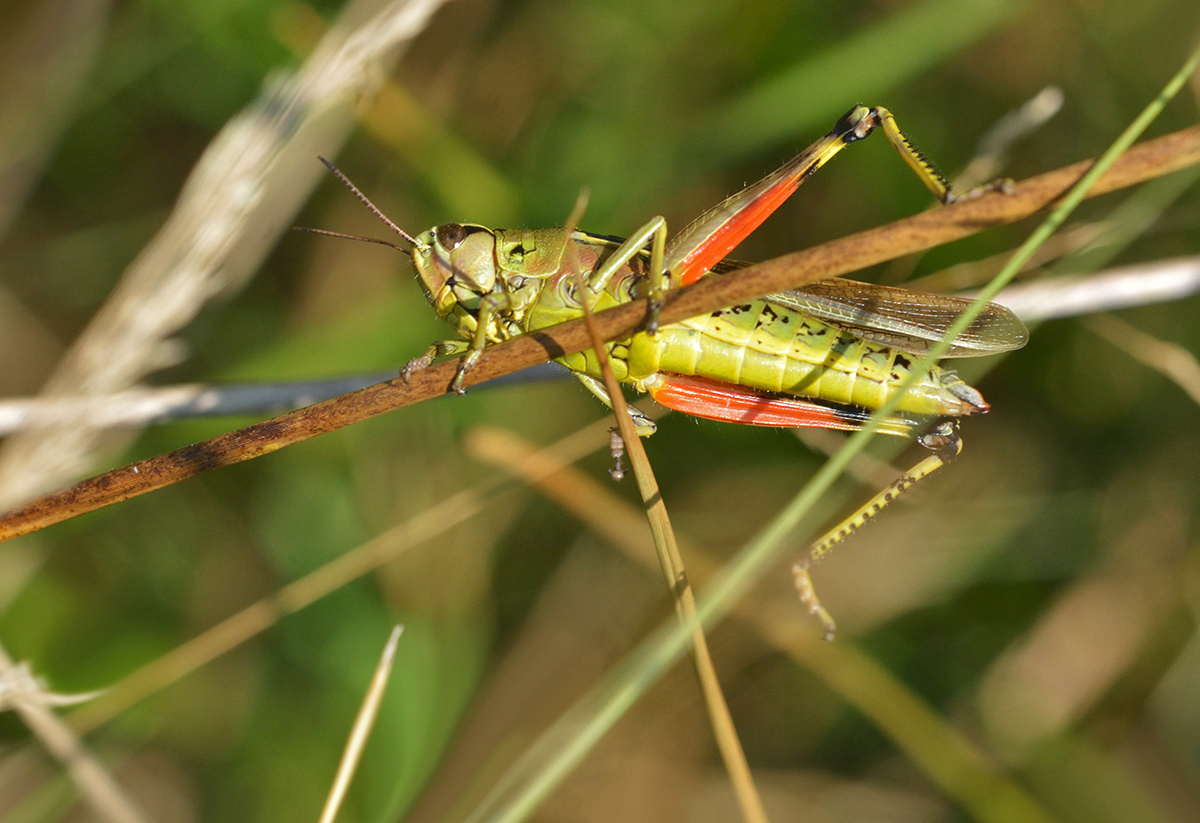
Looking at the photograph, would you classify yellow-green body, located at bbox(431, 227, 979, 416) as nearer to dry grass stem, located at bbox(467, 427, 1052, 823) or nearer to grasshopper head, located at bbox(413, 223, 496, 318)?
grasshopper head, located at bbox(413, 223, 496, 318)

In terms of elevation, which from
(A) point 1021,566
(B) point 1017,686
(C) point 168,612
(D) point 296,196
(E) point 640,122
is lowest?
(B) point 1017,686

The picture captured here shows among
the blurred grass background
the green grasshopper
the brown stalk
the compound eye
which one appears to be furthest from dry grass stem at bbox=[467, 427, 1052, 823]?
the brown stalk

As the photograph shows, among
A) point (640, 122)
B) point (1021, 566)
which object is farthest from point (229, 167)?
point (1021, 566)

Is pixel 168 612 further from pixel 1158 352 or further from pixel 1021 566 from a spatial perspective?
pixel 1158 352

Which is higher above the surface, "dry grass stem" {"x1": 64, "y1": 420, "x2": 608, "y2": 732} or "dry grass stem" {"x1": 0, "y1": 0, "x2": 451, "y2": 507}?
"dry grass stem" {"x1": 0, "y1": 0, "x2": 451, "y2": 507}

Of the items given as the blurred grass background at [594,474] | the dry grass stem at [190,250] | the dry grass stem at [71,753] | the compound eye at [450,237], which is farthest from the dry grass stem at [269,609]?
the compound eye at [450,237]

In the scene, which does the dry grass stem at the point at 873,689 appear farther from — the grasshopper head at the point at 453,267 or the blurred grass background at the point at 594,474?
the grasshopper head at the point at 453,267

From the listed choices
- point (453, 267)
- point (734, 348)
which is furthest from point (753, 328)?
point (453, 267)
